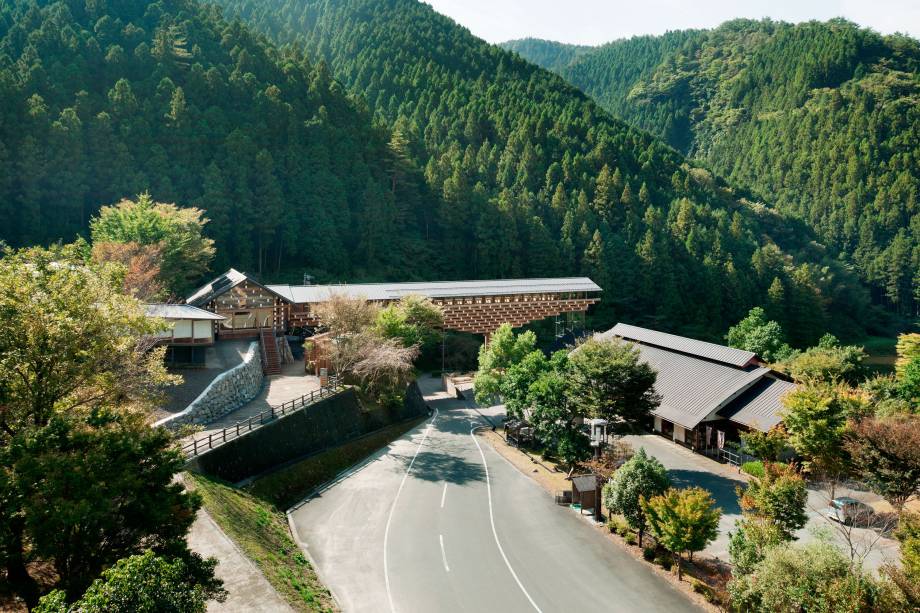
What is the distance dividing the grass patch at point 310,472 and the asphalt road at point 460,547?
0.82 m

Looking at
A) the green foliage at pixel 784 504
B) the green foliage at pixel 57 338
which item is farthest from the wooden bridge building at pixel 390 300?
the green foliage at pixel 784 504

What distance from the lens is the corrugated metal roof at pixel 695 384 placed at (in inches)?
1200

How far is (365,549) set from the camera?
20422 mm

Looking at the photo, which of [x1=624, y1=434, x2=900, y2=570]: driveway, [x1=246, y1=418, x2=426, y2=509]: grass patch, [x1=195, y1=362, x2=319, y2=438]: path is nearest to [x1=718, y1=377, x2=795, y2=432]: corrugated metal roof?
[x1=624, y1=434, x2=900, y2=570]: driveway

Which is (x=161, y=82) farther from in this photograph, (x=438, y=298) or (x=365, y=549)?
(x=365, y=549)

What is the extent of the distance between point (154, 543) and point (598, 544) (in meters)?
15.0

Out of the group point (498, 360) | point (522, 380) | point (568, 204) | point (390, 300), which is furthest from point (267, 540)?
point (568, 204)

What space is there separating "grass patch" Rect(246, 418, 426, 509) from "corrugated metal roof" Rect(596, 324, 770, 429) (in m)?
14.9

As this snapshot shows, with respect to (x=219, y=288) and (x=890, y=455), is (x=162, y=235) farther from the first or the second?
(x=890, y=455)

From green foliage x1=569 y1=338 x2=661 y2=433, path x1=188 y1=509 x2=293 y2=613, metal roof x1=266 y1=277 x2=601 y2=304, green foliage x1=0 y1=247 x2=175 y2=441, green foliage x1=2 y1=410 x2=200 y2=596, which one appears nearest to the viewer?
green foliage x1=2 y1=410 x2=200 y2=596

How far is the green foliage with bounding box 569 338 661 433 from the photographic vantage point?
26.7 meters

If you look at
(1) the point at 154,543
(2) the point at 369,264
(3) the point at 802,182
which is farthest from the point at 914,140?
(1) the point at 154,543

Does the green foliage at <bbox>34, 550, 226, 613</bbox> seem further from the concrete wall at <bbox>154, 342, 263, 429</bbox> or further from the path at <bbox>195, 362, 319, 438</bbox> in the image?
the path at <bbox>195, 362, 319, 438</bbox>

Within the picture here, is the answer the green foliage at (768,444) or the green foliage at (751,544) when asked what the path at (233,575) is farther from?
the green foliage at (768,444)
